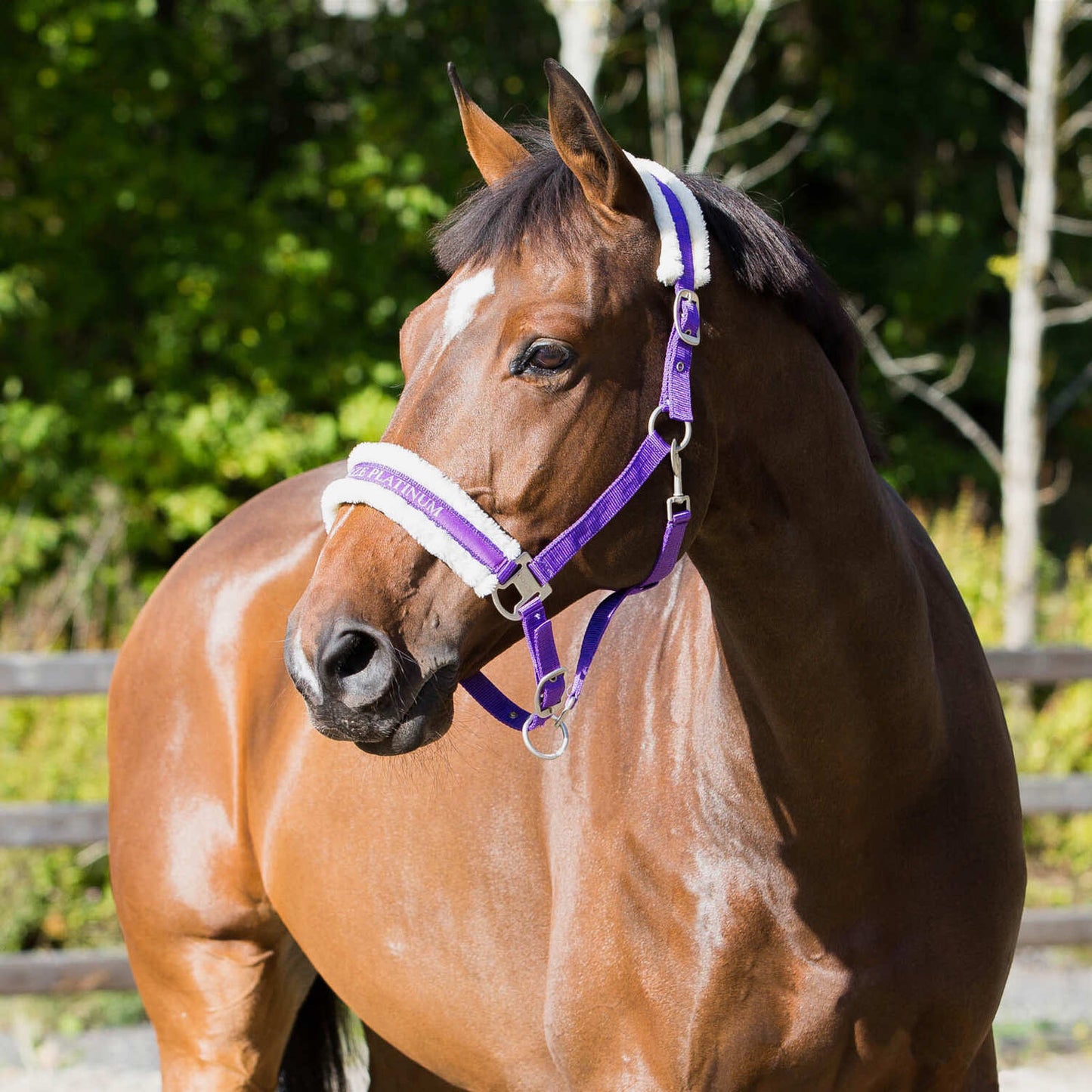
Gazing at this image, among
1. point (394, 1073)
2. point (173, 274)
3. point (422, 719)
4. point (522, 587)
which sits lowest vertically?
point (394, 1073)

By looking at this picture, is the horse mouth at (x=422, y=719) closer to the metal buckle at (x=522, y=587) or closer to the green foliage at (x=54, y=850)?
the metal buckle at (x=522, y=587)

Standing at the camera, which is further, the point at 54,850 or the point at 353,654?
the point at 54,850

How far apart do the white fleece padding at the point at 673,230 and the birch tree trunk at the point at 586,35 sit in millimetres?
5092

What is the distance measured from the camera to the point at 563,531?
1578mm

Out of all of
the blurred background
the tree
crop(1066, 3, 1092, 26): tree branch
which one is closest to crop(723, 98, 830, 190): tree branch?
the blurred background

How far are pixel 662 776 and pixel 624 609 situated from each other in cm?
37

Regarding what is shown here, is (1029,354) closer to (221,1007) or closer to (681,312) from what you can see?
(221,1007)

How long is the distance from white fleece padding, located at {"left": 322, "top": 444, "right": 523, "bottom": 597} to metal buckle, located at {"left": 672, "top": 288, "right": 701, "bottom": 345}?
0.34m

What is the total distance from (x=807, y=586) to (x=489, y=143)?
82 cm

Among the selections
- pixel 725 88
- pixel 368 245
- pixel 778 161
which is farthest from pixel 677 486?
pixel 368 245

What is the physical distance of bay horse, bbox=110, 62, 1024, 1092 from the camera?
5.09 feet

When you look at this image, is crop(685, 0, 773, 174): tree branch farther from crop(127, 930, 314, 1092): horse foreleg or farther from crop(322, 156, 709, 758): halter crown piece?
crop(322, 156, 709, 758): halter crown piece

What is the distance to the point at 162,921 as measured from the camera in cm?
277

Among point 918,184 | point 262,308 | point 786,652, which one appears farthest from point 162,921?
point 918,184
